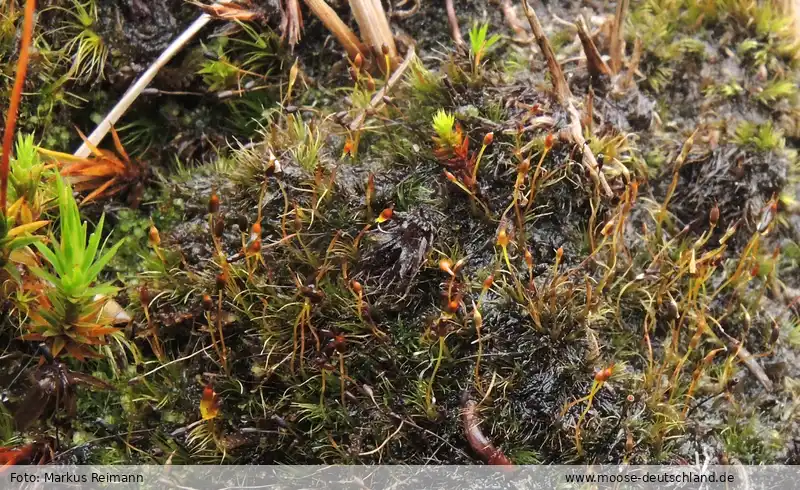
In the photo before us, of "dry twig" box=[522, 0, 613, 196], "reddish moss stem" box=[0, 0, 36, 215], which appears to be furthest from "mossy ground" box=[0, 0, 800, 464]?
"reddish moss stem" box=[0, 0, 36, 215]

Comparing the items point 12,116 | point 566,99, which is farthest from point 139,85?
point 566,99

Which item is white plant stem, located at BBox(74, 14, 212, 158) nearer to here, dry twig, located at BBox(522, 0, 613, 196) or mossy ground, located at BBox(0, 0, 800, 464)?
mossy ground, located at BBox(0, 0, 800, 464)

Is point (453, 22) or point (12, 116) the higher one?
point (12, 116)

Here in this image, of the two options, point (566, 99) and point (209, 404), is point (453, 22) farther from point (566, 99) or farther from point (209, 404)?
point (209, 404)

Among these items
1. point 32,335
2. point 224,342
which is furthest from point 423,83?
point 32,335

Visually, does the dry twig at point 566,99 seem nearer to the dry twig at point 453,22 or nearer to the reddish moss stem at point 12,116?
the dry twig at point 453,22

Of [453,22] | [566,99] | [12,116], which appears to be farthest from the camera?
[453,22]

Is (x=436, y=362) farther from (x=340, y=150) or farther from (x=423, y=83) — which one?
(x=423, y=83)
